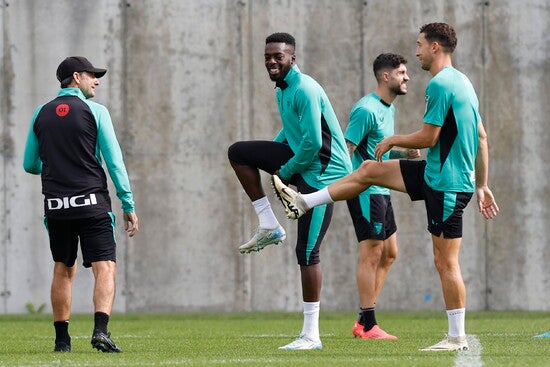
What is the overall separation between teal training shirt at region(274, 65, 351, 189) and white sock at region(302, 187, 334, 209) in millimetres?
246

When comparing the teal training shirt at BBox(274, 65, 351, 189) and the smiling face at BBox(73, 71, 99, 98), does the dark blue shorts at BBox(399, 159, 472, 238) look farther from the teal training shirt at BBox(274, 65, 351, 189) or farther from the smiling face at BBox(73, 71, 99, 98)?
the smiling face at BBox(73, 71, 99, 98)

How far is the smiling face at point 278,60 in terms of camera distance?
7801mm

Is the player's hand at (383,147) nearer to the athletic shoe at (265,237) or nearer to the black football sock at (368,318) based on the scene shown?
the athletic shoe at (265,237)

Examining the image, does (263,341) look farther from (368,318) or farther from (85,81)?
(85,81)

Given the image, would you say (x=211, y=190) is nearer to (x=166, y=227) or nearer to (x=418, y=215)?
(x=166, y=227)

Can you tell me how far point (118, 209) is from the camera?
539 inches

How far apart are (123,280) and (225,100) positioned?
2187 mm

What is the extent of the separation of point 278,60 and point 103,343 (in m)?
2.00

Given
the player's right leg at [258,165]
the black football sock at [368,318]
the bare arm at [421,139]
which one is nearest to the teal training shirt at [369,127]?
the black football sock at [368,318]

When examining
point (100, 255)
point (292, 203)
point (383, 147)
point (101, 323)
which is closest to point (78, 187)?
point (100, 255)

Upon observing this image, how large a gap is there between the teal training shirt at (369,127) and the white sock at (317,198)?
1.82 meters

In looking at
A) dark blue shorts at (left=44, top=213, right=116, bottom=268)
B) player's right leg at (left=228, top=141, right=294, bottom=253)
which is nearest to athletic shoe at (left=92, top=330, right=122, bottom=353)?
dark blue shorts at (left=44, top=213, right=116, bottom=268)

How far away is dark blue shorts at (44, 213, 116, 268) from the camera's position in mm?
7688

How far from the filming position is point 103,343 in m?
7.52
